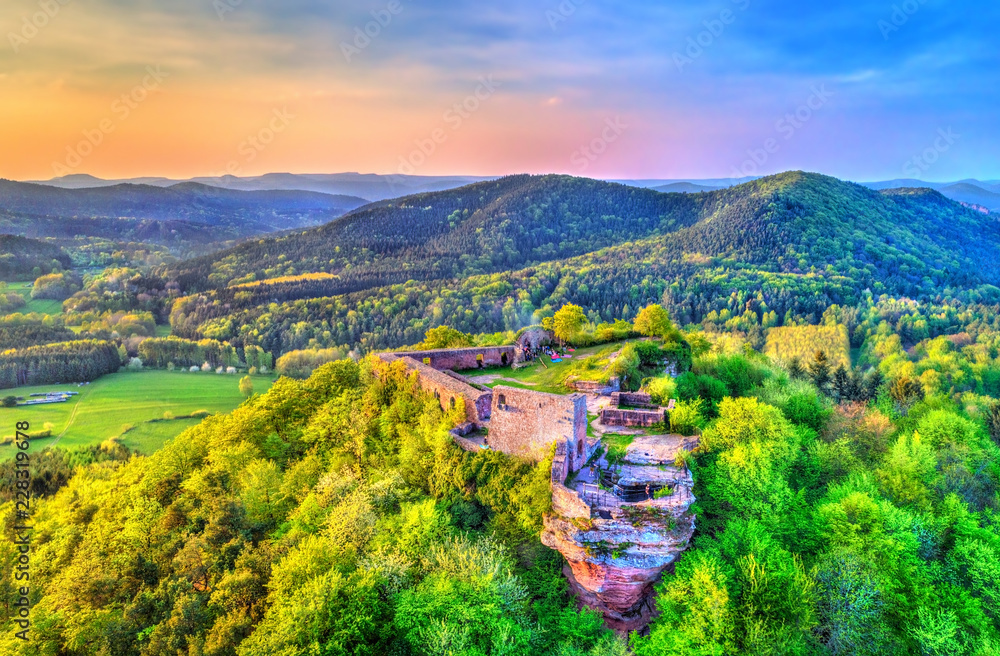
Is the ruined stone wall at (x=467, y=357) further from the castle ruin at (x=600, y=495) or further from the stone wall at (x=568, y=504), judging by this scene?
the stone wall at (x=568, y=504)

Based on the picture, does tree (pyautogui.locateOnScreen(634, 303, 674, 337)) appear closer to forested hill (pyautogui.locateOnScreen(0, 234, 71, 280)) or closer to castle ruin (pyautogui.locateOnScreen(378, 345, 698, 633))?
castle ruin (pyautogui.locateOnScreen(378, 345, 698, 633))

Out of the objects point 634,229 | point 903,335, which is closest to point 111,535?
point 903,335

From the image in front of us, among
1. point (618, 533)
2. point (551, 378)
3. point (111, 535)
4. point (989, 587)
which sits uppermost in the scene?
point (551, 378)

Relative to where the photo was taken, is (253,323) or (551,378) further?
(253,323)

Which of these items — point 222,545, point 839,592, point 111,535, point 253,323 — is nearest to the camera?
point 839,592

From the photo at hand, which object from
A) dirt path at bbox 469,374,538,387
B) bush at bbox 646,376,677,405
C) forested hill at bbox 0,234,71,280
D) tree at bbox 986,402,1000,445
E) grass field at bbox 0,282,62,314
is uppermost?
forested hill at bbox 0,234,71,280

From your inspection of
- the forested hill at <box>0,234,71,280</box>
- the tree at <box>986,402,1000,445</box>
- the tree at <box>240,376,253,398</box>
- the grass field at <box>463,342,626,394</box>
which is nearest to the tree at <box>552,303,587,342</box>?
the grass field at <box>463,342,626,394</box>

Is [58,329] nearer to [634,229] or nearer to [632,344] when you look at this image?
[632,344]

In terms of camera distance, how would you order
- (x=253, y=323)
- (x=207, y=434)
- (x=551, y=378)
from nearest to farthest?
(x=551, y=378)
(x=207, y=434)
(x=253, y=323)
